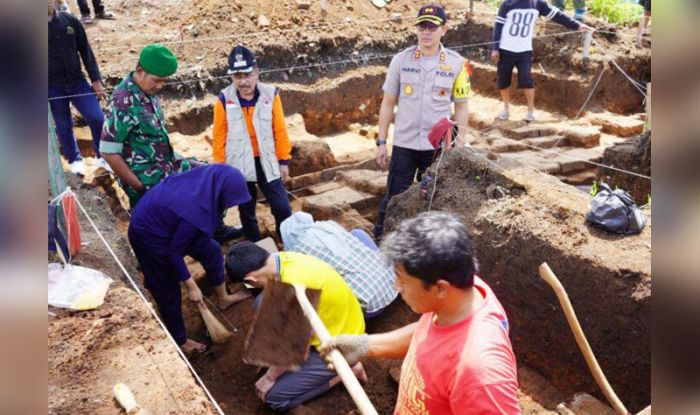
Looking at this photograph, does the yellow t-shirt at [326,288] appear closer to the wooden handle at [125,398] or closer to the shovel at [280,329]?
the shovel at [280,329]

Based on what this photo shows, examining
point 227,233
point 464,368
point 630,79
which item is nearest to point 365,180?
point 227,233

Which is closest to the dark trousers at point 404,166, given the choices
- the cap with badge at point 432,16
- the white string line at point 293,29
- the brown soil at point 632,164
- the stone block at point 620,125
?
the cap with badge at point 432,16

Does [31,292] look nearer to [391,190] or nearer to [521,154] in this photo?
[391,190]

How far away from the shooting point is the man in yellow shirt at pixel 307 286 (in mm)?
3229

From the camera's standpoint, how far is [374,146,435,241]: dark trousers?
4.88m

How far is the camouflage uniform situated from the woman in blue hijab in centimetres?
56

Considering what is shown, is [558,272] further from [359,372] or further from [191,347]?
[191,347]

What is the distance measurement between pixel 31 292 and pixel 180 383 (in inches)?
75.7

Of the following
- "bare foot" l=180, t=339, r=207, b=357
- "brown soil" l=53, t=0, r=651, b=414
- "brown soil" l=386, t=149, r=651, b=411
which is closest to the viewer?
"brown soil" l=53, t=0, r=651, b=414

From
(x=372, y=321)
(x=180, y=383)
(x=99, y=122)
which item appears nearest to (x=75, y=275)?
(x=180, y=383)

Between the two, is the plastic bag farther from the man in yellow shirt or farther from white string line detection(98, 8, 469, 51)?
white string line detection(98, 8, 469, 51)

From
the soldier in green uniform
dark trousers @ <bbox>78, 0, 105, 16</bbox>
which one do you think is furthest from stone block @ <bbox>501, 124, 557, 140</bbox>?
dark trousers @ <bbox>78, 0, 105, 16</bbox>

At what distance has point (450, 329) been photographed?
6.17 ft

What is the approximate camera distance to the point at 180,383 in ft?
8.52
